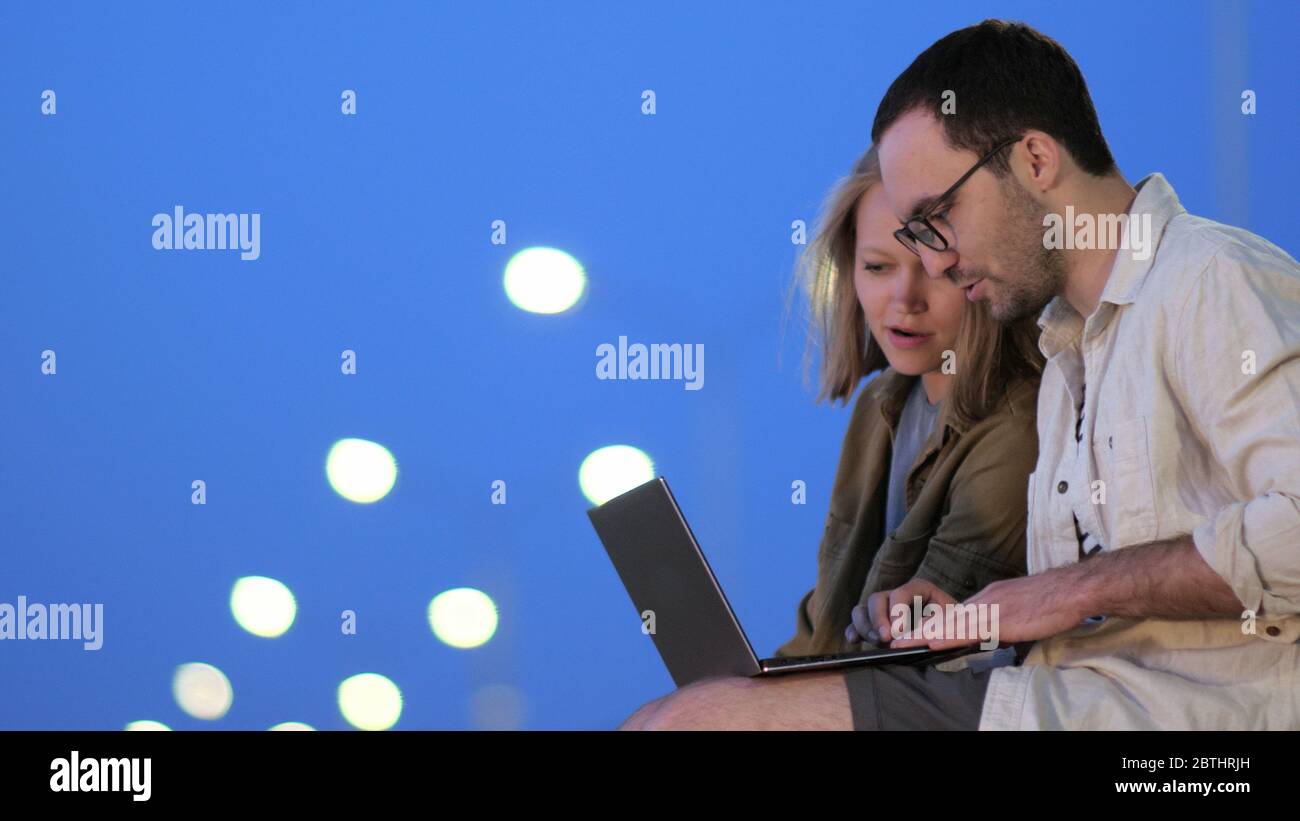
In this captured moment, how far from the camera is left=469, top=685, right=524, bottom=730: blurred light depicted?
2.72 meters

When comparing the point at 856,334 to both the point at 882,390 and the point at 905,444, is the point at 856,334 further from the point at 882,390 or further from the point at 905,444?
the point at 905,444

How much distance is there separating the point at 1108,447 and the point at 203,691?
1.93 metres

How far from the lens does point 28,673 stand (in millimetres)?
2691

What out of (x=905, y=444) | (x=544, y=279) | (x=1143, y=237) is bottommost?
(x=905, y=444)

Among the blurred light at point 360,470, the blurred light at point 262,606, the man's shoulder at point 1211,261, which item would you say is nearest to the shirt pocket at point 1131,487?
the man's shoulder at point 1211,261

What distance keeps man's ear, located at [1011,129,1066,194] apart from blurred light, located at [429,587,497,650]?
1.49m

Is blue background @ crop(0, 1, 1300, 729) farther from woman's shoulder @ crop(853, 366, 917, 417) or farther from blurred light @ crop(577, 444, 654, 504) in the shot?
woman's shoulder @ crop(853, 366, 917, 417)

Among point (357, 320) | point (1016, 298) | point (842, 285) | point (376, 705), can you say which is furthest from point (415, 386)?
point (1016, 298)

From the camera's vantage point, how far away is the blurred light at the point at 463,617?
2.69 metres

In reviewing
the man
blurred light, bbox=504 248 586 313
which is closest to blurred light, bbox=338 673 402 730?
blurred light, bbox=504 248 586 313

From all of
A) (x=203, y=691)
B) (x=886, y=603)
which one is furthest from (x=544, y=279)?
(x=886, y=603)

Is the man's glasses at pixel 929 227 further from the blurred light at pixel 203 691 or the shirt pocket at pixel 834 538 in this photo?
the blurred light at pixel 203 691

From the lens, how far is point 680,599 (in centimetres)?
150

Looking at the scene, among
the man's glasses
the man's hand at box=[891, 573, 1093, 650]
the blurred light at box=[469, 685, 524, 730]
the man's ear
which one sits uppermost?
the man's ear
